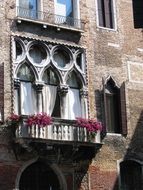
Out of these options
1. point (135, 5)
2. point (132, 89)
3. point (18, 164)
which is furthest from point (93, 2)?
point (18, 164)

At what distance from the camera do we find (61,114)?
20594 millimetres

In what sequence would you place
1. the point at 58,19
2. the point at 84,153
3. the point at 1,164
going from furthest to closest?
1. the point at 58,19
2. the point at 84,153
3. the point at 1,164

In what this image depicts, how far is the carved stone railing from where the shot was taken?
19.0m

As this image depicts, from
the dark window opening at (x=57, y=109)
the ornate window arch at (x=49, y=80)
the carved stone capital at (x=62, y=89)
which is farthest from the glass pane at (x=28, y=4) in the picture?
the dark window opening at (x=57, y=109)

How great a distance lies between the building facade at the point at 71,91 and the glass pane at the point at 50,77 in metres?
0.03

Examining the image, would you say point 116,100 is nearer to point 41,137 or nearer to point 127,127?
point 127,127

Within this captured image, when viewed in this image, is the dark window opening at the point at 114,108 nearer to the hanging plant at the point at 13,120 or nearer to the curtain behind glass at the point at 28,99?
the curtain behind glass at the point at 28,99

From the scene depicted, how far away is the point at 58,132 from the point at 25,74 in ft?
7.89

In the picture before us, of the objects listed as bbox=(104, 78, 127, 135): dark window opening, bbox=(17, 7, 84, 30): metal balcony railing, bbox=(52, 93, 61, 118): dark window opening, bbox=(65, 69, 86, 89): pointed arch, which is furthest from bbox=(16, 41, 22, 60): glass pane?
bbox=(104, 78, 127, 135): dark window opening

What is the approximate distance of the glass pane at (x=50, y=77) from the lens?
20.8 meters

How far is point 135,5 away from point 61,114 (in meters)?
5.23

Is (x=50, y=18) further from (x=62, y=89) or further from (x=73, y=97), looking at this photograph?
(x=73, y=97)

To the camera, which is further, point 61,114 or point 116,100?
point 116,100

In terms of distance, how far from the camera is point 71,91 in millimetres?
21188
